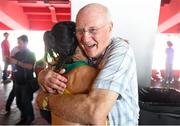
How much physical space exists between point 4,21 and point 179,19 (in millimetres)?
3906

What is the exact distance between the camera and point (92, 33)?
3.43ft

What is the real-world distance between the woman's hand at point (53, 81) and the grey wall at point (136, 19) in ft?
3.83

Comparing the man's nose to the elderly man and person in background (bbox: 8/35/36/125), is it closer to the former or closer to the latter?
the elderly man

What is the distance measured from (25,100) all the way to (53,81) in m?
3.40

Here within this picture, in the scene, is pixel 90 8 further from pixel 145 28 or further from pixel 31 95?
pixel 31 95

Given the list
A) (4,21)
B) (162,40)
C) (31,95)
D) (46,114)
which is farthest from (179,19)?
(46,114)

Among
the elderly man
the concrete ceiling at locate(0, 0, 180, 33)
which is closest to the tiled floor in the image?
the concrete ceiling at locate(0, 0, 180, 33)

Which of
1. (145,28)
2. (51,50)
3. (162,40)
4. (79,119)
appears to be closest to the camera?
(79,119)

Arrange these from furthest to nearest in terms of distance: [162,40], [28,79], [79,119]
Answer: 1. [162,40]
2. [28,79]
3. [79,119]

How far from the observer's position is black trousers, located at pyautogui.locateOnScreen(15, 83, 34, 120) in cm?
422

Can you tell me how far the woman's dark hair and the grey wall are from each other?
1128mm

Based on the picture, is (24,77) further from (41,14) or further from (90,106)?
(41,14)

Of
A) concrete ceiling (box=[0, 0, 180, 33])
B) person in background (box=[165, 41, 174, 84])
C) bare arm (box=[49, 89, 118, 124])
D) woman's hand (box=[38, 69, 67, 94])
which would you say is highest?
concrete ceiling (box=[0, 0, 180, 33])

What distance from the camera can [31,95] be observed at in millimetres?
4348
